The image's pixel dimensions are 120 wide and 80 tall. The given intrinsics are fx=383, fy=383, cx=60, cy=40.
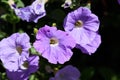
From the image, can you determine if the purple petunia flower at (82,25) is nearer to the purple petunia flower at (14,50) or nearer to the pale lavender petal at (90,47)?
the pale lavender petal at (90,47)

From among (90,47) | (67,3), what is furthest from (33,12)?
(90,47)

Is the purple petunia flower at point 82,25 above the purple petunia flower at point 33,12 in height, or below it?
below

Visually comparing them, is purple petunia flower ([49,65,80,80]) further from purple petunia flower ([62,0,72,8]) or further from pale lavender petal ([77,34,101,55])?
purple petunia flower ([62,0,72,8])

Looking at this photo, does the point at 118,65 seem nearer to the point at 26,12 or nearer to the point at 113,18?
the point at 113,18

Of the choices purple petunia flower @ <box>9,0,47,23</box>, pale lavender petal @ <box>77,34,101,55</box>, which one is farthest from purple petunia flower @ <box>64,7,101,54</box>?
purple petunia flower @ <box>9,0,47,23</box>

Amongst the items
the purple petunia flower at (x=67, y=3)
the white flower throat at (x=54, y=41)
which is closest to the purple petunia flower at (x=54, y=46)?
the white flower throat at (x=54, y=41)

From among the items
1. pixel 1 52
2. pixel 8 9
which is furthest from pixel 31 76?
pixel 8 9

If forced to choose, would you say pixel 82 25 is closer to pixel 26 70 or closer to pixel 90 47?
pixel 90 47
